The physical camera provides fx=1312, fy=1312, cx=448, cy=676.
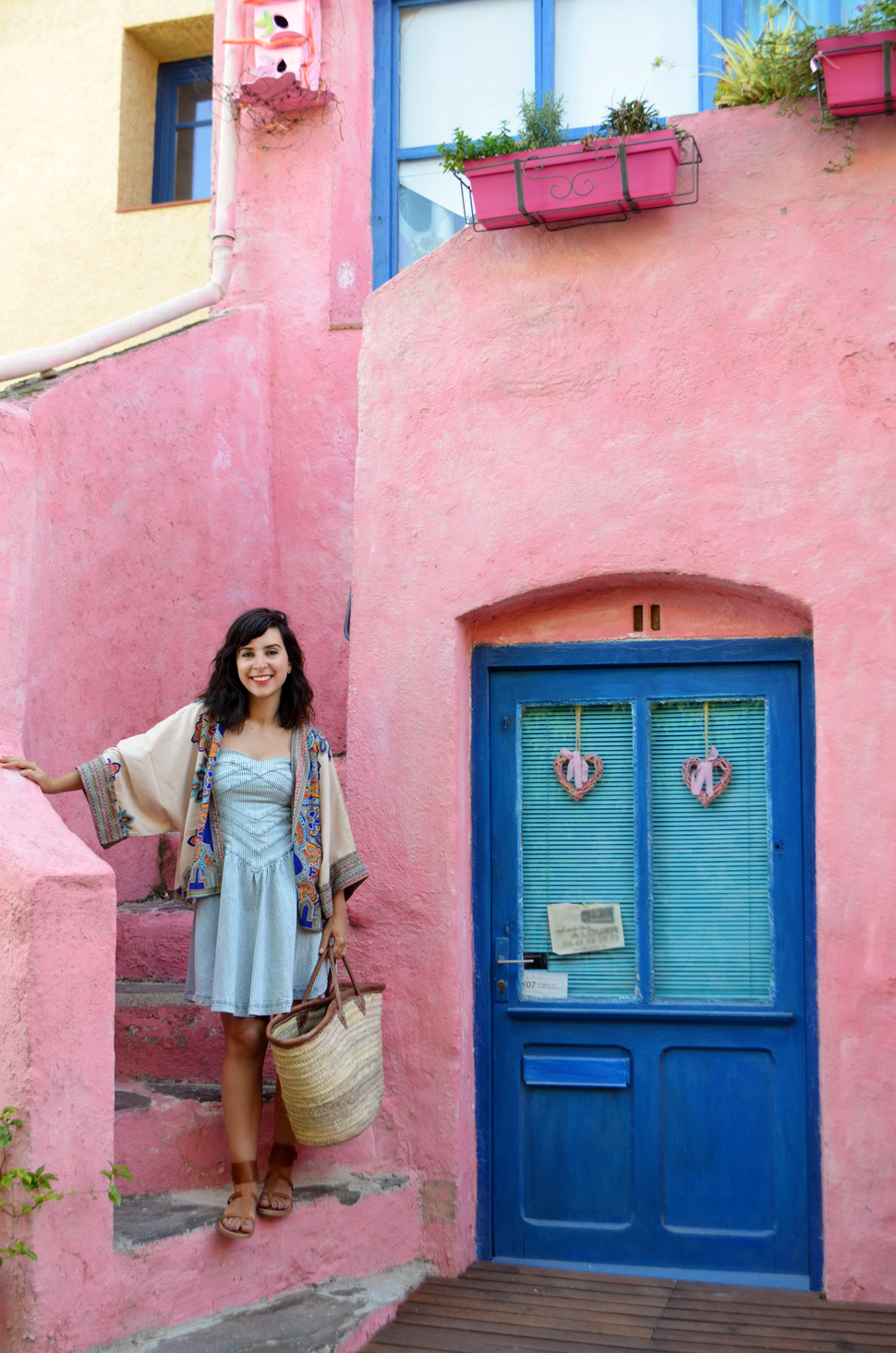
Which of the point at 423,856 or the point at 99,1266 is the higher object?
the point at 423,856

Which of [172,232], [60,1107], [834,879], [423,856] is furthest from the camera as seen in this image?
[172,232]

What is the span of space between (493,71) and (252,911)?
4.16 meters

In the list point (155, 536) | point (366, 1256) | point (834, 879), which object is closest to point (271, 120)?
point (155, 536)

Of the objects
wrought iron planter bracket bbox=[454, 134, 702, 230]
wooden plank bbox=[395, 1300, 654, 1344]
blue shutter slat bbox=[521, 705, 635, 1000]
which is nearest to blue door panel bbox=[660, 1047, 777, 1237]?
blue shutter slat bbox=[521, 705, 635, 1000]

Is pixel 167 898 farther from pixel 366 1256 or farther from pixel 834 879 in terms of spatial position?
pixel 834 879

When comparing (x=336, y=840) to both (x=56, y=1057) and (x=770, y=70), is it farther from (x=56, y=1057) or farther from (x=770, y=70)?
(x=770, y=70)

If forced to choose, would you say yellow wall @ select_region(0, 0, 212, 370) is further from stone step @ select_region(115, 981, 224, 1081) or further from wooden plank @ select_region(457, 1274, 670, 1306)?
wooden plank @ select_region(457, 1274, 670, 1306)

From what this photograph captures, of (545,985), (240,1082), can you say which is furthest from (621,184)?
(240,1082)

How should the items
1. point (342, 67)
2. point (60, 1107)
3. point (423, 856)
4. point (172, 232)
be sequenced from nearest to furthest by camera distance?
point (60, 1107) → point (423, 856) → point (342, 67) → point (172, 232)

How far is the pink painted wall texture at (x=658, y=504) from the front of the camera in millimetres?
4164

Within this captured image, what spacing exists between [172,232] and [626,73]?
2883 millimetres

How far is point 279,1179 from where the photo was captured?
414 centimetres

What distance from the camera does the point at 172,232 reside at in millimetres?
7504

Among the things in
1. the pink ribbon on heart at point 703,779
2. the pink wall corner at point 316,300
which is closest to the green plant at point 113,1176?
the pink ribbon on heart at point 703,779
